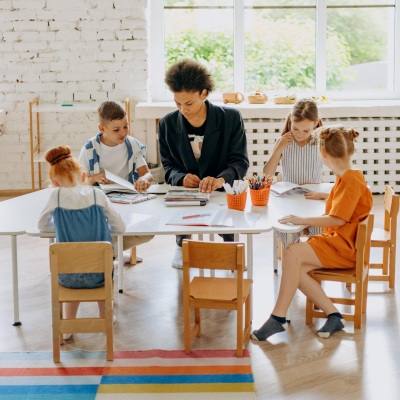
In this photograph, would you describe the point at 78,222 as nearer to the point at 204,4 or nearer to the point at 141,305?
the point at 141,305

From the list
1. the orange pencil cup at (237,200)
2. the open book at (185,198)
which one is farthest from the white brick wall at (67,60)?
the orange pencil cup at (237,200)

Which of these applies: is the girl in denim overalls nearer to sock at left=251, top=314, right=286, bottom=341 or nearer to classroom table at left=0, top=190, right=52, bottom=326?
classroom table at left=0, top=190, right=52, bottom=326

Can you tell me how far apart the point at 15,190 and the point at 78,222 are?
3.52 metres

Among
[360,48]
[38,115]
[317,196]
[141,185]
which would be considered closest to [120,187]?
[141,185]

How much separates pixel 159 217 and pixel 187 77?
0.80 metres

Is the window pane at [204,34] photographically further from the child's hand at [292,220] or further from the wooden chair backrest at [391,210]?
the child's hand at [292,220]

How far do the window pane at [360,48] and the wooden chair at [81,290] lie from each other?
423 centimetres

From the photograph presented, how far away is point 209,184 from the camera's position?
155 inches

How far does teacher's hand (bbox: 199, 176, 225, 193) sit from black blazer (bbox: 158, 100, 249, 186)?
17 cm

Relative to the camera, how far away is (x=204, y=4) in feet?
22.1

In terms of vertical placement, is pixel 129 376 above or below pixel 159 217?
below

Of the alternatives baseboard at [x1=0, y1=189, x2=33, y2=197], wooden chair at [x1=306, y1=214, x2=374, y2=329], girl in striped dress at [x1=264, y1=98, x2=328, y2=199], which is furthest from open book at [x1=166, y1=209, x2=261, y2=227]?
baseboard at [x1=0, y1=189, x2=33, y2=197]

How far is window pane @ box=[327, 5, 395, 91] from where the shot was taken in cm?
683

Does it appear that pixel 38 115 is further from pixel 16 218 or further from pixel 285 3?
pixel 16 218
